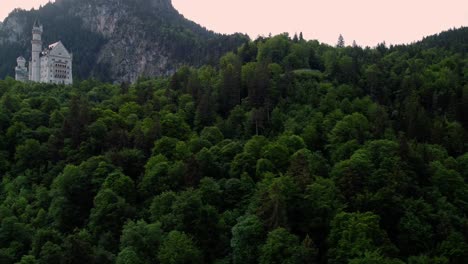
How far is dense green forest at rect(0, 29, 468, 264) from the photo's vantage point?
5441 cm

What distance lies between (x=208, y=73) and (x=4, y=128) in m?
44.7

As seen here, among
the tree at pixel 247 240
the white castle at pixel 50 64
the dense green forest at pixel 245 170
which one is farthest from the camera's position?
the white castle at pixel 50 64

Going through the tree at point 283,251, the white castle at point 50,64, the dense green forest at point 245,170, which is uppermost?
the white castle at point 50,64

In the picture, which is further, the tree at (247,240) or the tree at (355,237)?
the tree at (247,240)

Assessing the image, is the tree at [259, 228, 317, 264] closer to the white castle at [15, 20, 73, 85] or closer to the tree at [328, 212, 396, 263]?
the tree at [328, 212, 396, 263]

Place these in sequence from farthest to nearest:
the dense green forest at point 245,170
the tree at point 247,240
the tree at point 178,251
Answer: the dense green forest at point 245,170 → the tree at point 247,240 → the tree at point 178,251

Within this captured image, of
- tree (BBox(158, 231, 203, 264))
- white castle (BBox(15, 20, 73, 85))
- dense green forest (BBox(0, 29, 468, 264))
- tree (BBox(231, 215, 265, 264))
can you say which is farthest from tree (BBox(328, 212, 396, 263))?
white castle (BBox(15, 20, 73, 85))

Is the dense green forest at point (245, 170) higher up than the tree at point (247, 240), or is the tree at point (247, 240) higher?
the dense green forest at point (245, 170)

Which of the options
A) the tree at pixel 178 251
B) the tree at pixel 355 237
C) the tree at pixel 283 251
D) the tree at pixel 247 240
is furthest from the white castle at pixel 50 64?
the tree at pixel 355 237

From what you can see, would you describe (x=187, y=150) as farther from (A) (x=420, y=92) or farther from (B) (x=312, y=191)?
(A) (x=420, y=92)

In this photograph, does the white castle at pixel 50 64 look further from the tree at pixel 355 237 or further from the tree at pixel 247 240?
the tree at pixel 355 237

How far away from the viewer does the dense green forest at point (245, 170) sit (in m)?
54.4

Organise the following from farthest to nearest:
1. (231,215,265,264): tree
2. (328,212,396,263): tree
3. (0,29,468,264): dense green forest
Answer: (0,29,468,264): dense green forest
(231,215,265,264): tree
(328,212,396,263): tree

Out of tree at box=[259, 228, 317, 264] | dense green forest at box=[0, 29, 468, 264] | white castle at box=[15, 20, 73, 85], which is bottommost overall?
tree at box=[259, 228, 317, 264]
